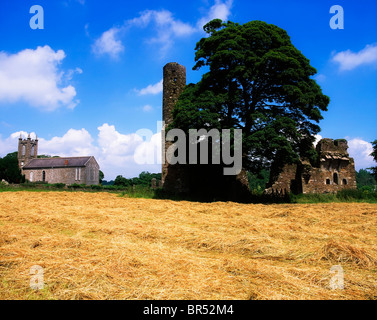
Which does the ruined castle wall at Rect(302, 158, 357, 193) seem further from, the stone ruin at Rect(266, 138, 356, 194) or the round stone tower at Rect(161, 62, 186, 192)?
the round stone tower at Rect(161, 62, 186, 192)

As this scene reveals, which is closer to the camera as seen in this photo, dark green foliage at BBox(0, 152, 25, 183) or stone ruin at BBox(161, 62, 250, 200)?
stone ruin at BBox(161, 62, 250, 200)

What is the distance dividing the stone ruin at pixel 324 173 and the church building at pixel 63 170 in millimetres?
38822

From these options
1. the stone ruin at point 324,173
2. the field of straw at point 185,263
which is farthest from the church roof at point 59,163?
the field of straw at point 185,263

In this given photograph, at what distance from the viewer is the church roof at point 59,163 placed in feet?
160

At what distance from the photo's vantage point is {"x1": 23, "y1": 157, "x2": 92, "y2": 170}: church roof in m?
48.7

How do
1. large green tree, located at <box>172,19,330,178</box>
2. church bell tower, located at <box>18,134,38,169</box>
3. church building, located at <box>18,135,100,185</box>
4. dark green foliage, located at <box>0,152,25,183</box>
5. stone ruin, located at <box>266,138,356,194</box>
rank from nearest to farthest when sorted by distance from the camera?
1. large green tree, located at <box>172,19,330,178</box>
2. stone ruin, located at <box>266,138,356,194</box>
3. dark green foliage, located at <box>0,152,25,183</box>
4. church building, located at <box>18,135,100,185</box>
5. church bell tower, located at <box>18,134,38,169</box>

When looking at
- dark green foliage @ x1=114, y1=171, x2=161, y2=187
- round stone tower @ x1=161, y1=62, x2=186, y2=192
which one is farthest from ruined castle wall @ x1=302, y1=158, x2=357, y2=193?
dark green foliage @ x1=114, y1=171, x2=161, y2=187

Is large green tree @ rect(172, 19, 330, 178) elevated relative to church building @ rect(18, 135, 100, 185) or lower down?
elevated

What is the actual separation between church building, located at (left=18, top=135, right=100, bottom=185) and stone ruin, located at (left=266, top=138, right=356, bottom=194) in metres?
38.8

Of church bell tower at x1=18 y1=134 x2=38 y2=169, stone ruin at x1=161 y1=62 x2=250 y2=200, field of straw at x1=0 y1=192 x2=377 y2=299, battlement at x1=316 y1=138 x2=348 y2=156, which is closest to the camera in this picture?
field of straw at x1=0 y1=192 x2=377 y2=299

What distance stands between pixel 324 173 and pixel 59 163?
1808 inches

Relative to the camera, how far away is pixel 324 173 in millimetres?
19062

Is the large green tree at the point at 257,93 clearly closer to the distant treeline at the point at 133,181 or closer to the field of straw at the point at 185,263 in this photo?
the field of straw at the point at 185,263
